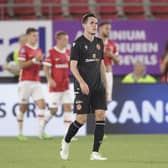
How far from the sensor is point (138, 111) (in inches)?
695

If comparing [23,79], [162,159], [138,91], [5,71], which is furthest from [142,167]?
[5,71]

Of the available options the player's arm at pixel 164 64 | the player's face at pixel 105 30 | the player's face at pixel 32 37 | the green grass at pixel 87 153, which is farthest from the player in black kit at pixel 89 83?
Result: the player's arm at pixel 164 64

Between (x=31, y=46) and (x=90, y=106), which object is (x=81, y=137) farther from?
(x=90, y=106)

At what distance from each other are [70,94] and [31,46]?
5.40 feet

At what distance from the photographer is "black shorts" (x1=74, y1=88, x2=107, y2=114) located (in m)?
11.3

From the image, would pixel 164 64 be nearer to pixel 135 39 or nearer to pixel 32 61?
pixel 135 39

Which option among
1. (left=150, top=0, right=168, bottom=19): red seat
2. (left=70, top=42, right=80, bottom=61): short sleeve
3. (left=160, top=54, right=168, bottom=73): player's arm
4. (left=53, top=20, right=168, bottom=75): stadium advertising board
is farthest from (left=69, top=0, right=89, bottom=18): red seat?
(left=70, top=42, right=80, bottom=61): short sleeve

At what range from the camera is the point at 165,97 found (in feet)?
58.0

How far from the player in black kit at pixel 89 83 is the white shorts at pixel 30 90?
4.87 meters

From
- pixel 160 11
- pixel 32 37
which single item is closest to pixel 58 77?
pixel 32 37

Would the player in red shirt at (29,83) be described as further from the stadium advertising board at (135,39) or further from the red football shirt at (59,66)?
the stadium advertising board at (135,39)

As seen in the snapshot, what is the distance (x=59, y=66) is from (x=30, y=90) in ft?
2.52

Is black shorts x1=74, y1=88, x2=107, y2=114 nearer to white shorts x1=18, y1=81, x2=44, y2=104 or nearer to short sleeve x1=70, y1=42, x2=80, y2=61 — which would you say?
short sleeve x1=70, y1=42, x2=80, y2=61

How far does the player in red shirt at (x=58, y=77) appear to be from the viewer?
53.2 ft
